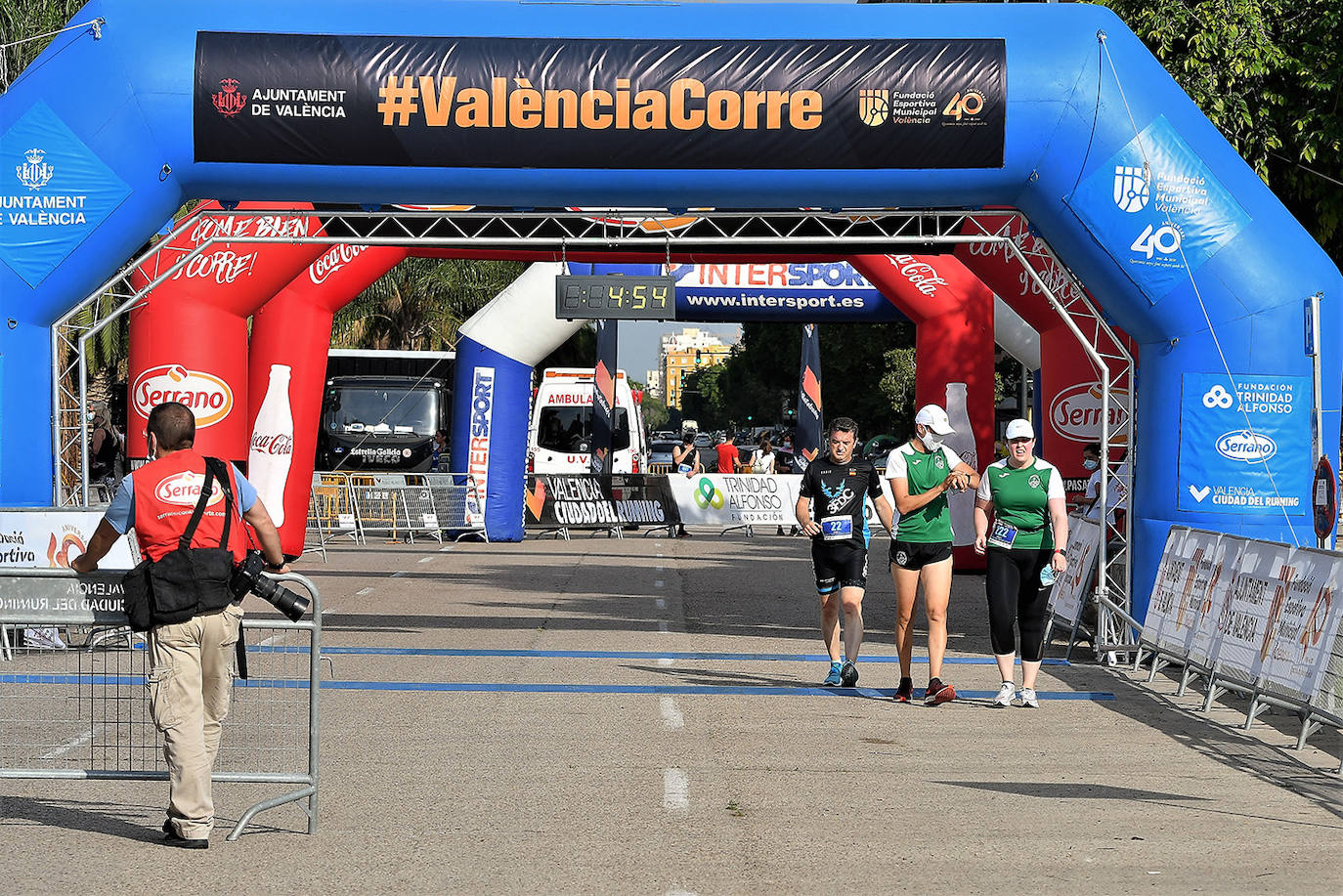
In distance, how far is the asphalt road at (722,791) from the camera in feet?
18.8

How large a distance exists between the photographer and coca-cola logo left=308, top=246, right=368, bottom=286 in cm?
1302

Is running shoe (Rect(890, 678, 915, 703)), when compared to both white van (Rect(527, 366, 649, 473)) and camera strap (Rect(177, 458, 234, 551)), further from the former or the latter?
white van (Rect(527, 366, 649, 473))

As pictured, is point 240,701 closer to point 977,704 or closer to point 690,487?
point 977,704

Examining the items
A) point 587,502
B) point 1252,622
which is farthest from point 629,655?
point 587,502

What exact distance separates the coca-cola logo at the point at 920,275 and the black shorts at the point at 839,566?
957 cm

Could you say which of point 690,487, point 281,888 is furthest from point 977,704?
point 690,487

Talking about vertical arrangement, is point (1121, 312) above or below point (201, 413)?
above

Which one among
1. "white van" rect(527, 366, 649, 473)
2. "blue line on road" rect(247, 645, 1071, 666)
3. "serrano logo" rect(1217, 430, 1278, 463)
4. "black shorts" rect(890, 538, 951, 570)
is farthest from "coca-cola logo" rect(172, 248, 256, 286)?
"white van" rect(527, 366, 649, 473)

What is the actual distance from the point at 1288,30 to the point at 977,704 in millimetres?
12126

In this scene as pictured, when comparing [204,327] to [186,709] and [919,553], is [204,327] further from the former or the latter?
[186,709]

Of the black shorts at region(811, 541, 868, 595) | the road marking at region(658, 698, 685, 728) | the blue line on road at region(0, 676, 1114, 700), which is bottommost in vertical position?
the blue line on road at region(0, 676, 1114, 700)

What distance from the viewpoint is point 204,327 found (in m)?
15.6

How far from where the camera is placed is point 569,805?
685 cm

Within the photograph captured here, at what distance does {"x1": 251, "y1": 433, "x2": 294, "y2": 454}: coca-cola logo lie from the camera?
18.6 meters
